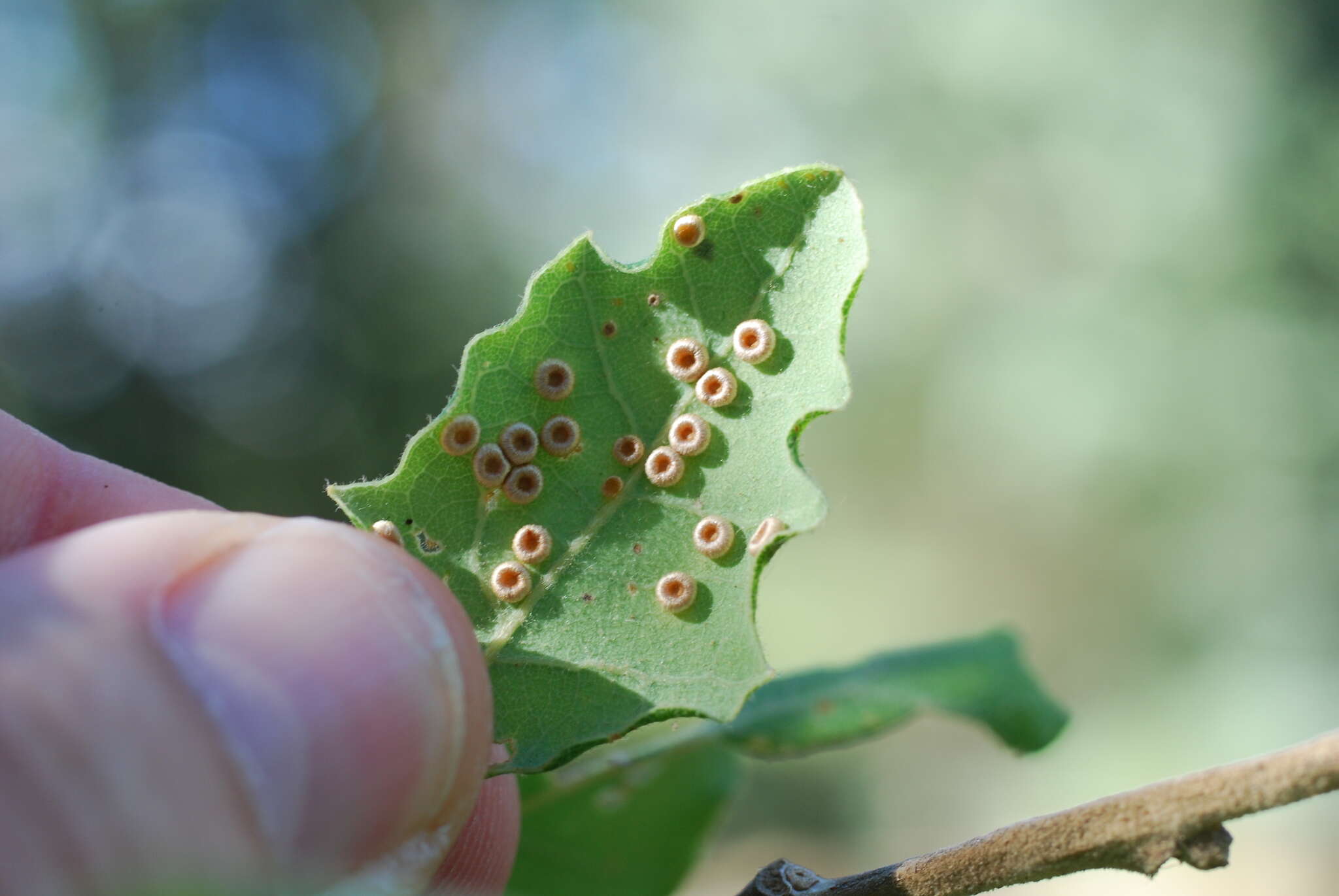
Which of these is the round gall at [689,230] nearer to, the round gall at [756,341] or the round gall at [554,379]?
the round gall at [756,341]

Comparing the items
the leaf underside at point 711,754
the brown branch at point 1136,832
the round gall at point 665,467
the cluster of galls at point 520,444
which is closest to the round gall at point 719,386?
the round gall at point 665,467

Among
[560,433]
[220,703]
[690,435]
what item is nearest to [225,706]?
[220,703]

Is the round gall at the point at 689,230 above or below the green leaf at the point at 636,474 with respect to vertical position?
above

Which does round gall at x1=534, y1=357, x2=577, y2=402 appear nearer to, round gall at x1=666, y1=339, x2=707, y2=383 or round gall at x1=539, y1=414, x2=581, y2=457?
round gall at x1=539, y1=414, x2=581, y2=457

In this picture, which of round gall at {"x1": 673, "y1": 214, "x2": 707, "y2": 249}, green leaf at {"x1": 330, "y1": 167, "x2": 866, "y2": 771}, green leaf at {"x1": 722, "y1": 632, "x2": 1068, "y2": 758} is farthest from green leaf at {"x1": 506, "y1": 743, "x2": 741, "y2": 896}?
round gall at {"x1": 673, "y1": 214, "x2": 707, "y2": 249}

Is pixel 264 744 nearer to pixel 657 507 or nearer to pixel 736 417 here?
pixel 657 507

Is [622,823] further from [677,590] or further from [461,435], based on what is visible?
[461,435]
